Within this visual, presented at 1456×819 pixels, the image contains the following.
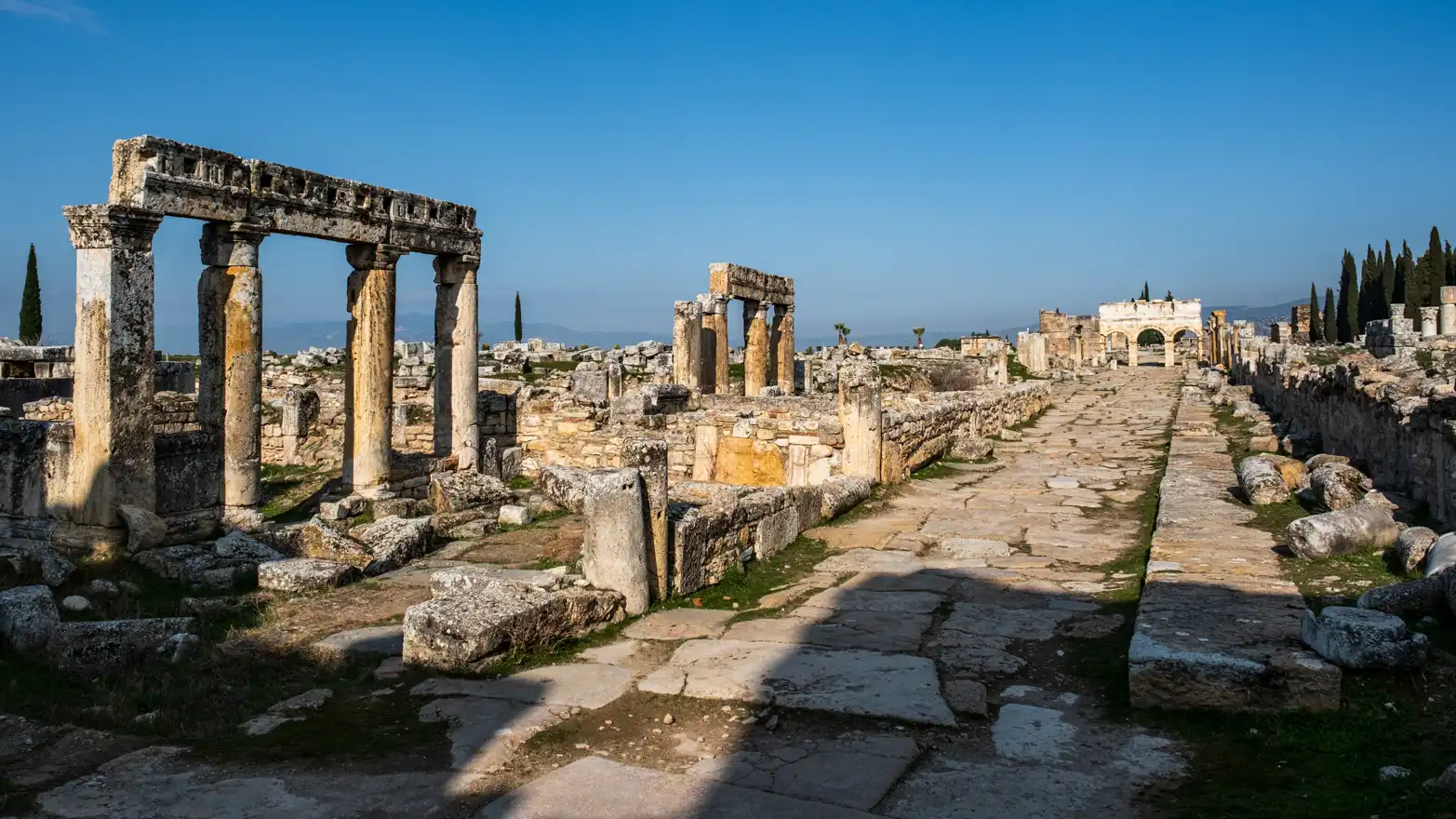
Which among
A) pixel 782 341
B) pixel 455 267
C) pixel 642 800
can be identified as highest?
pixel 455 267

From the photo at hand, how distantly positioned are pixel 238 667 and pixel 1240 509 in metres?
8.37

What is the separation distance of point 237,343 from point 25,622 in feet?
17.2

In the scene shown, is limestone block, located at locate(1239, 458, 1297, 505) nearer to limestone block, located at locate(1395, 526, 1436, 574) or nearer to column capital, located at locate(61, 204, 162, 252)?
limestone block, located at locate(1395, 526, 1436, 574)

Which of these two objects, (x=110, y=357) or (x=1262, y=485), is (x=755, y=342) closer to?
(x=1262, y=485)

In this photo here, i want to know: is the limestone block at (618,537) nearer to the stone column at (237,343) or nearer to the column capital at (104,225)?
the stone column at (237,343)

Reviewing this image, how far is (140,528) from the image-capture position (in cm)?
959

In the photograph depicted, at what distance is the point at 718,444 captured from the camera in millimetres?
13195

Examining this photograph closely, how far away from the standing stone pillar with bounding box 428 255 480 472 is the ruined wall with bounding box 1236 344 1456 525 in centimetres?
1082

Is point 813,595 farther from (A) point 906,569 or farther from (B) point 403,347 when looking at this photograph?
(B) point 403,347

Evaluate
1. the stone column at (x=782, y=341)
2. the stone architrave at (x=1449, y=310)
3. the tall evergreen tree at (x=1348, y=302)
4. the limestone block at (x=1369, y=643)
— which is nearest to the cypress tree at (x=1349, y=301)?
the tall evergreen tree at (x=1348, y=302)

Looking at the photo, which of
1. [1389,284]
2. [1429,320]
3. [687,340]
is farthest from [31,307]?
[1389,284]

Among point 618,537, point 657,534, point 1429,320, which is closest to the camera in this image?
point 618,537

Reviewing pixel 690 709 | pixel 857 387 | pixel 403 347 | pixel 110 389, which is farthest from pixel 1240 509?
pixel 403 347

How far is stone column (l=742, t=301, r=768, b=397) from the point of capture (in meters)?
24.4
